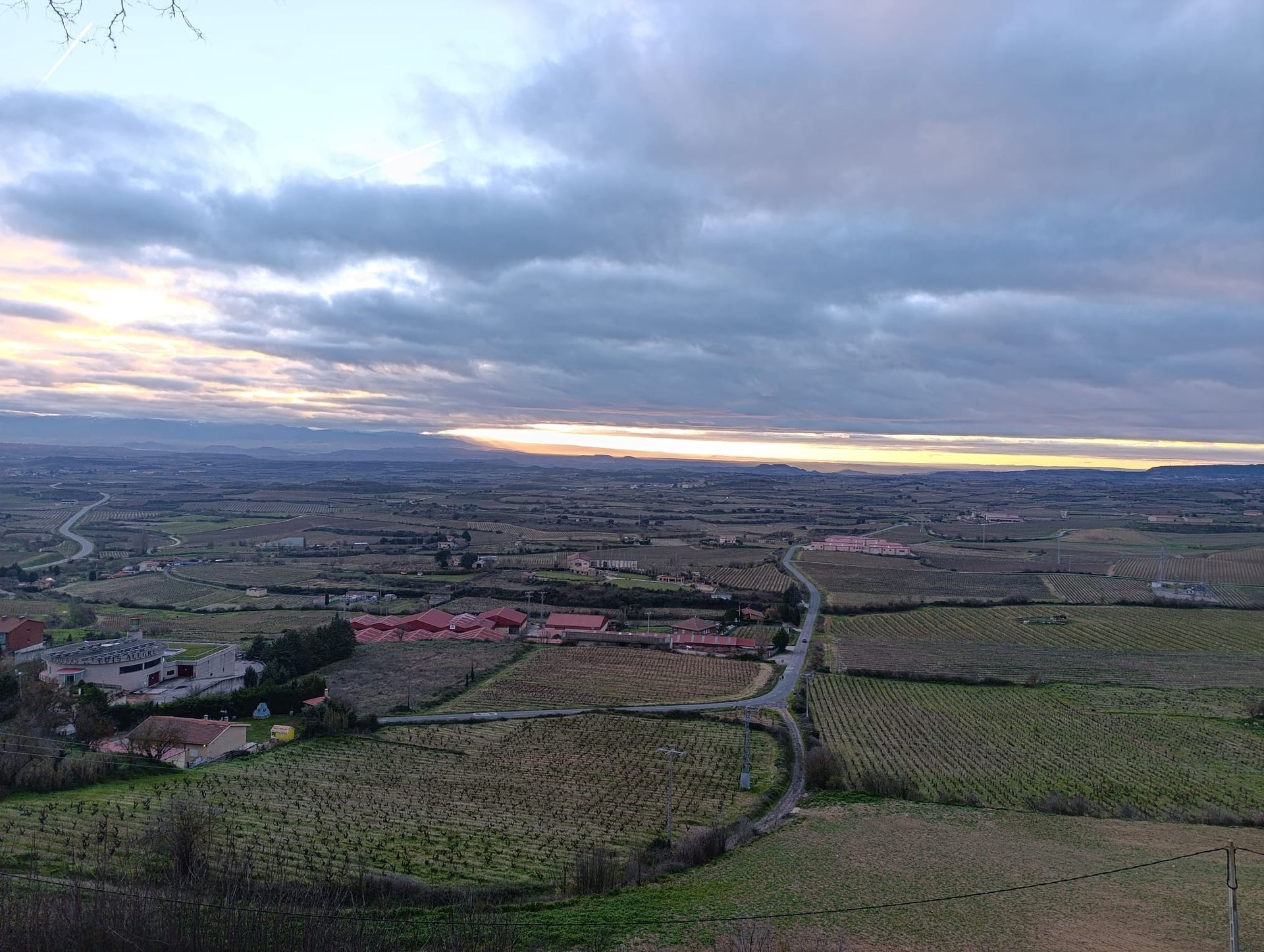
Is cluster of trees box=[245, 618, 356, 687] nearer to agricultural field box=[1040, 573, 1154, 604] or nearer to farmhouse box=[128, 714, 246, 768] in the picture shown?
farmhouse box=[128, 714, 246, 768]

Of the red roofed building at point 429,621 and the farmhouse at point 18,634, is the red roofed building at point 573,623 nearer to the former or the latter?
the red roofed building at point 429,621

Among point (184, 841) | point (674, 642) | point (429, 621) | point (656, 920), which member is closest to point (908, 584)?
point (674, 642)

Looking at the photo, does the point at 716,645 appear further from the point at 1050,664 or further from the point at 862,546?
the point at 862,546

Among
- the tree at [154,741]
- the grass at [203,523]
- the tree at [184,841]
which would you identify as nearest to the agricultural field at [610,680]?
the tree at [154,741]

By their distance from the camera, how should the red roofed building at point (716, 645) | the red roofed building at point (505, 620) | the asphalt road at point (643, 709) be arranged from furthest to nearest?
the red roofed building at point (505, 620), the red roofed building at point (716, 645), the asphalt road at point (643, 709)

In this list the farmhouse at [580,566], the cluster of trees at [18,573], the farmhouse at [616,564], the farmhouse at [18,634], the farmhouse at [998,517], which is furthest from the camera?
the farmhouse at [998,517]

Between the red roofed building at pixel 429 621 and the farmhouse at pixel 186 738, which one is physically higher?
the farmhouse at pixel 186 738

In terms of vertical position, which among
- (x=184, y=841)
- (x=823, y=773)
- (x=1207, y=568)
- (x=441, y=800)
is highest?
(x=184, y=841)
